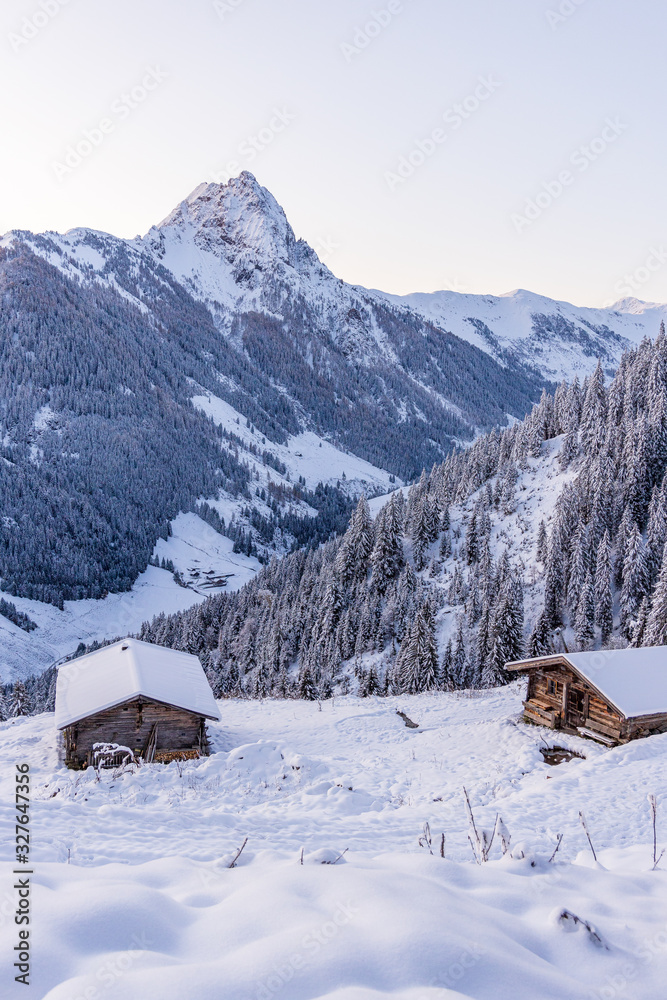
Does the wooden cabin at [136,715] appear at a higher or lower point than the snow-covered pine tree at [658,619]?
lower

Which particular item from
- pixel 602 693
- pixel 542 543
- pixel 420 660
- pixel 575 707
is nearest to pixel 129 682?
pixel 575 707

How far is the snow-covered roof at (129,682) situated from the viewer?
2245cm

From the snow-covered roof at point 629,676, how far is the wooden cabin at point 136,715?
15686 mm

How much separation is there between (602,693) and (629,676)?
2202mm

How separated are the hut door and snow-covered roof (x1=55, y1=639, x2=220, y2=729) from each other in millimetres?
15065

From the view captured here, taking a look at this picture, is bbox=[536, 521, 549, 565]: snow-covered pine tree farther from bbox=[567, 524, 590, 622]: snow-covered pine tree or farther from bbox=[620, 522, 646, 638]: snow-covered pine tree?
Result: bbox=[620, 522, 646, 638]: snow-covered pine tree

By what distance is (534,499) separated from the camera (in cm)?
5653

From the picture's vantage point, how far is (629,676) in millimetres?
22516

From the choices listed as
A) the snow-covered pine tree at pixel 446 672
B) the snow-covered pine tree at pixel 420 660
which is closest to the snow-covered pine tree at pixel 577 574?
the snow-covered pine tree at pixel 446 672

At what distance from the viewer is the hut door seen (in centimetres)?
2297

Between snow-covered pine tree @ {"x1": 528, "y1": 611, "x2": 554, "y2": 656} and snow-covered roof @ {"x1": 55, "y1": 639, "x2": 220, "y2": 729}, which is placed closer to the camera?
snow-covered roof @ {"x1": 55, "y1": 639, "x2": 220, "y2": 729}

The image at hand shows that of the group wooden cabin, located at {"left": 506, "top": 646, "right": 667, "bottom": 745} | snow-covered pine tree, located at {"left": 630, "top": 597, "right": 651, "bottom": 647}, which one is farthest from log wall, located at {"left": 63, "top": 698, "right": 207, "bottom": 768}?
snow-covered pine tree, located at {"left": 630, "top": 597, "right": 651, "bottom": 647}

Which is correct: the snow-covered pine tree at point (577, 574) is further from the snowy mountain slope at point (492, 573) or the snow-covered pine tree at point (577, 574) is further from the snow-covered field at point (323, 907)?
the snow-covered field at point (323, 907)

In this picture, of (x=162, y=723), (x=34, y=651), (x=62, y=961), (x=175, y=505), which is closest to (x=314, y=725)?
(x=162, y=723)
